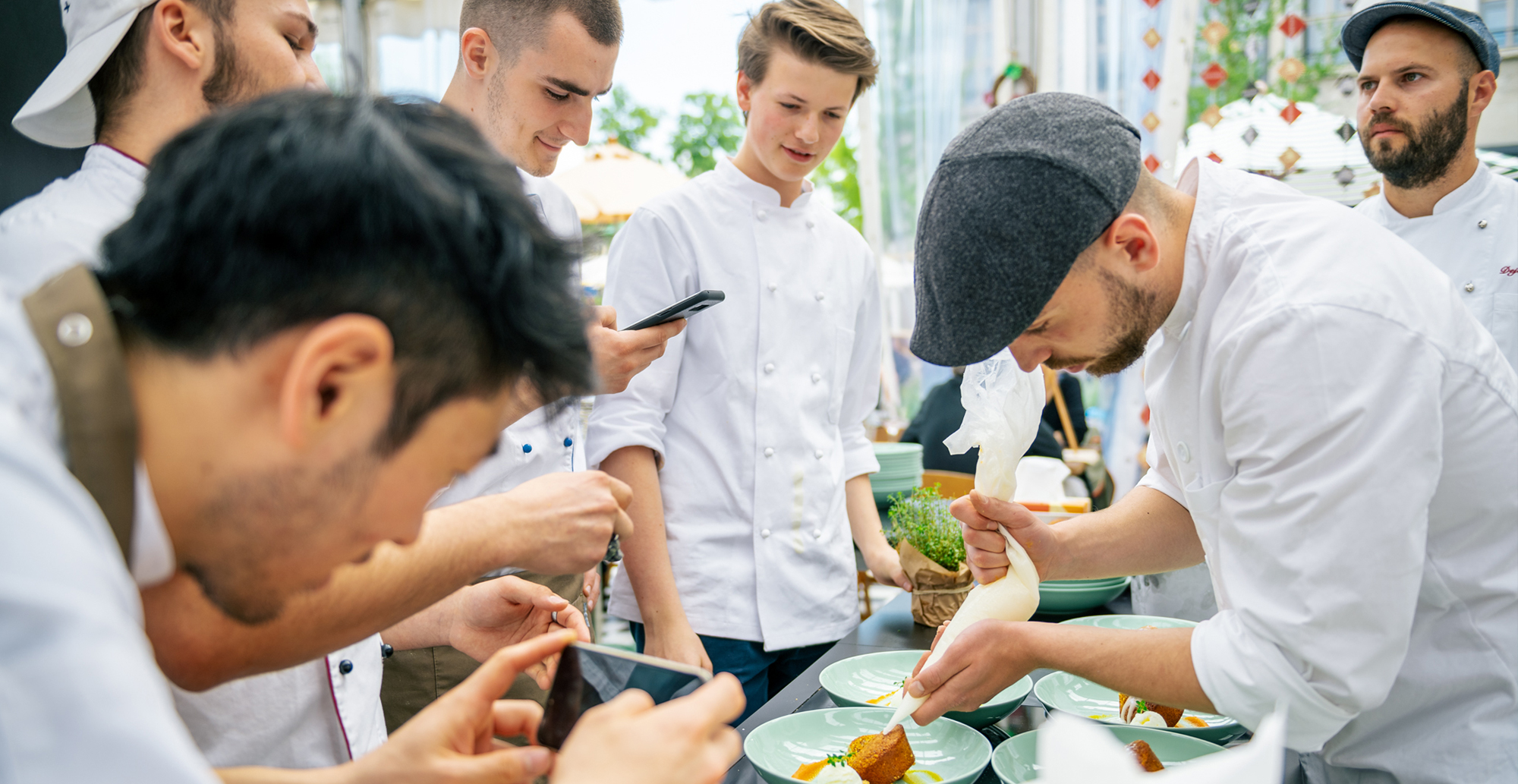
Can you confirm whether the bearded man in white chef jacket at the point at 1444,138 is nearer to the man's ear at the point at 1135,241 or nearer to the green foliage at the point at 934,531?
the green foliage at the point at 934,531

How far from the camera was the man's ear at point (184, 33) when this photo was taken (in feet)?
4.26

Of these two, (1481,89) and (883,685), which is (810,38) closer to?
(883,685)

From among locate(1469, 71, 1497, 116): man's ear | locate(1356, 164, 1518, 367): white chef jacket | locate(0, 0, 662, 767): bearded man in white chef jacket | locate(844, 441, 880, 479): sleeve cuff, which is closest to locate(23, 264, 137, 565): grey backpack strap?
locate(0, 0, 662, 767): bearded man in white chef jacket

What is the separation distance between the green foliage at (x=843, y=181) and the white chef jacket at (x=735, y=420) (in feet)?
29.0

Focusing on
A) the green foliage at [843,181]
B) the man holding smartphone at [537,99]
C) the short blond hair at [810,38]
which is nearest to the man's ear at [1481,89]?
the short blond hair at [810,38]

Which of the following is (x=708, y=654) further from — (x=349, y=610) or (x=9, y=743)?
(x=9, y=743)

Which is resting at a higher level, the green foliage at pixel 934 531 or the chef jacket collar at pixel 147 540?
the chef jacket collar at pixel 147 540

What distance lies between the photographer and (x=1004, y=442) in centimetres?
164

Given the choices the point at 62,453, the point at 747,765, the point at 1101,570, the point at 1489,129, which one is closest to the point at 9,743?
the point at 62,453

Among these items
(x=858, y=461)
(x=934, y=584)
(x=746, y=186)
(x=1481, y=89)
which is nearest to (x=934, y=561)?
(x=934, y=584)

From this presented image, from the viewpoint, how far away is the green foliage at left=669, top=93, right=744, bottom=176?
13000mm

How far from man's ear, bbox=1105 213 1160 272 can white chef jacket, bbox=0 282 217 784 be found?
4.02 feet

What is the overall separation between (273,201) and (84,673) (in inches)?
12.9

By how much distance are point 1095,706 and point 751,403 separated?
1065 millimetres
